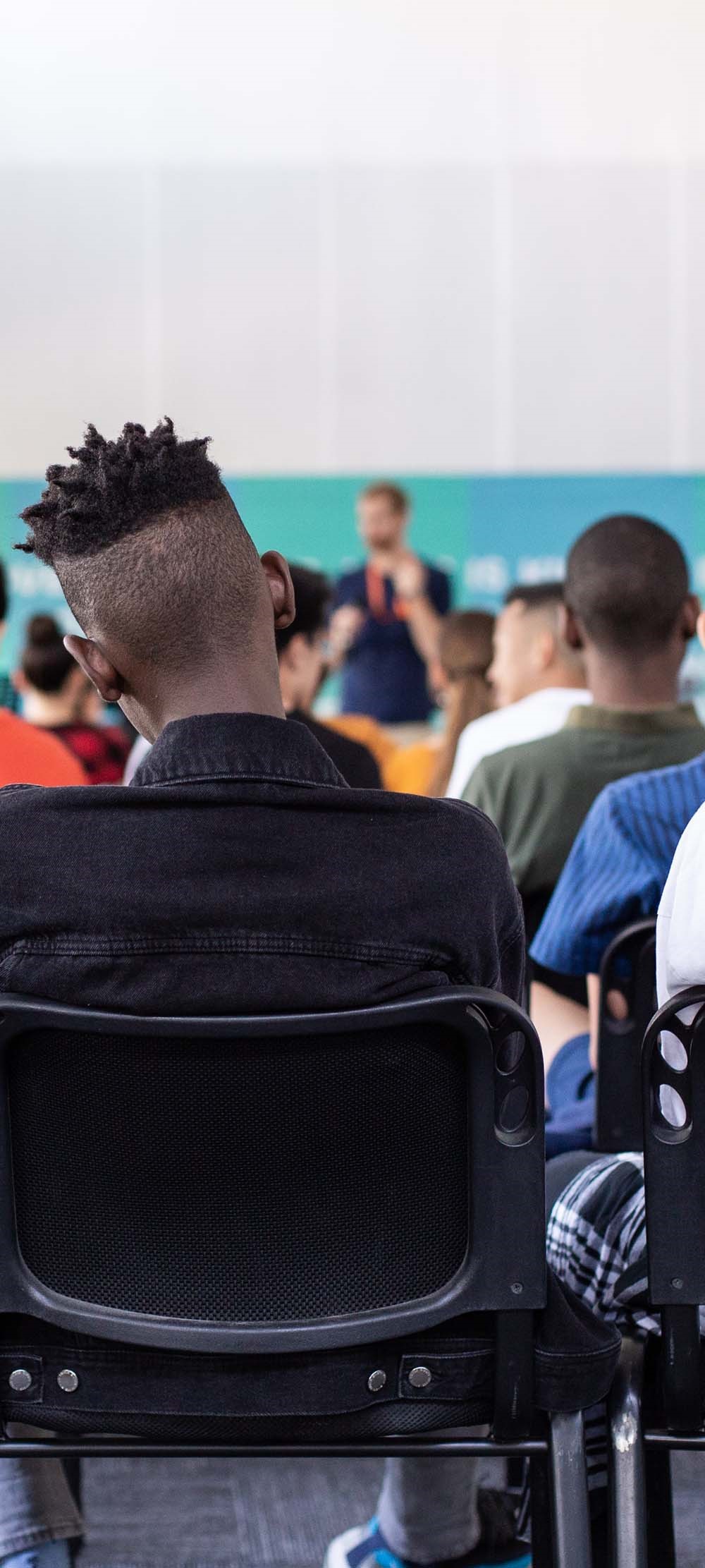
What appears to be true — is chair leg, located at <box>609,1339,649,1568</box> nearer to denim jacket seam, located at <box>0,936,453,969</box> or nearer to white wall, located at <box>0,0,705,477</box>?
denim jacket seam, located at <box>0,936,453,969</box>

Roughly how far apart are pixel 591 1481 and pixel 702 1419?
0.14 m

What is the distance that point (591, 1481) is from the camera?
1.29 meters

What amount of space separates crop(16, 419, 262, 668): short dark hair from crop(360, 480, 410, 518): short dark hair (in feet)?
16.9

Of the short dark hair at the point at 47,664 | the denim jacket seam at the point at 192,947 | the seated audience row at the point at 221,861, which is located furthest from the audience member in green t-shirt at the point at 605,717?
the short dark hair at the point at 47,664

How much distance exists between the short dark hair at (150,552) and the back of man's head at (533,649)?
155 centimetres

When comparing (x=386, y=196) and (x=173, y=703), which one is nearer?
(x=173, y=703)

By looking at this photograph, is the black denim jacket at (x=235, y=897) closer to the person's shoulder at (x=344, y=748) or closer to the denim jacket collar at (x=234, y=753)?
the denim jacket collar at (x=234, y=753)

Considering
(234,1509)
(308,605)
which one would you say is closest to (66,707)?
(308,605)

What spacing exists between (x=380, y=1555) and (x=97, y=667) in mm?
1009

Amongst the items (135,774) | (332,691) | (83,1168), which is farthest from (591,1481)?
(332,691)

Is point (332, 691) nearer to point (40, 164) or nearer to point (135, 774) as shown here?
point (40, 164)

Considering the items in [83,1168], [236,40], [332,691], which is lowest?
[332,691]

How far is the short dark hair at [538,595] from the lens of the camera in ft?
9.53

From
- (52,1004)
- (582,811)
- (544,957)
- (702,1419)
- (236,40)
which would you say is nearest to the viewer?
(52,1004)
